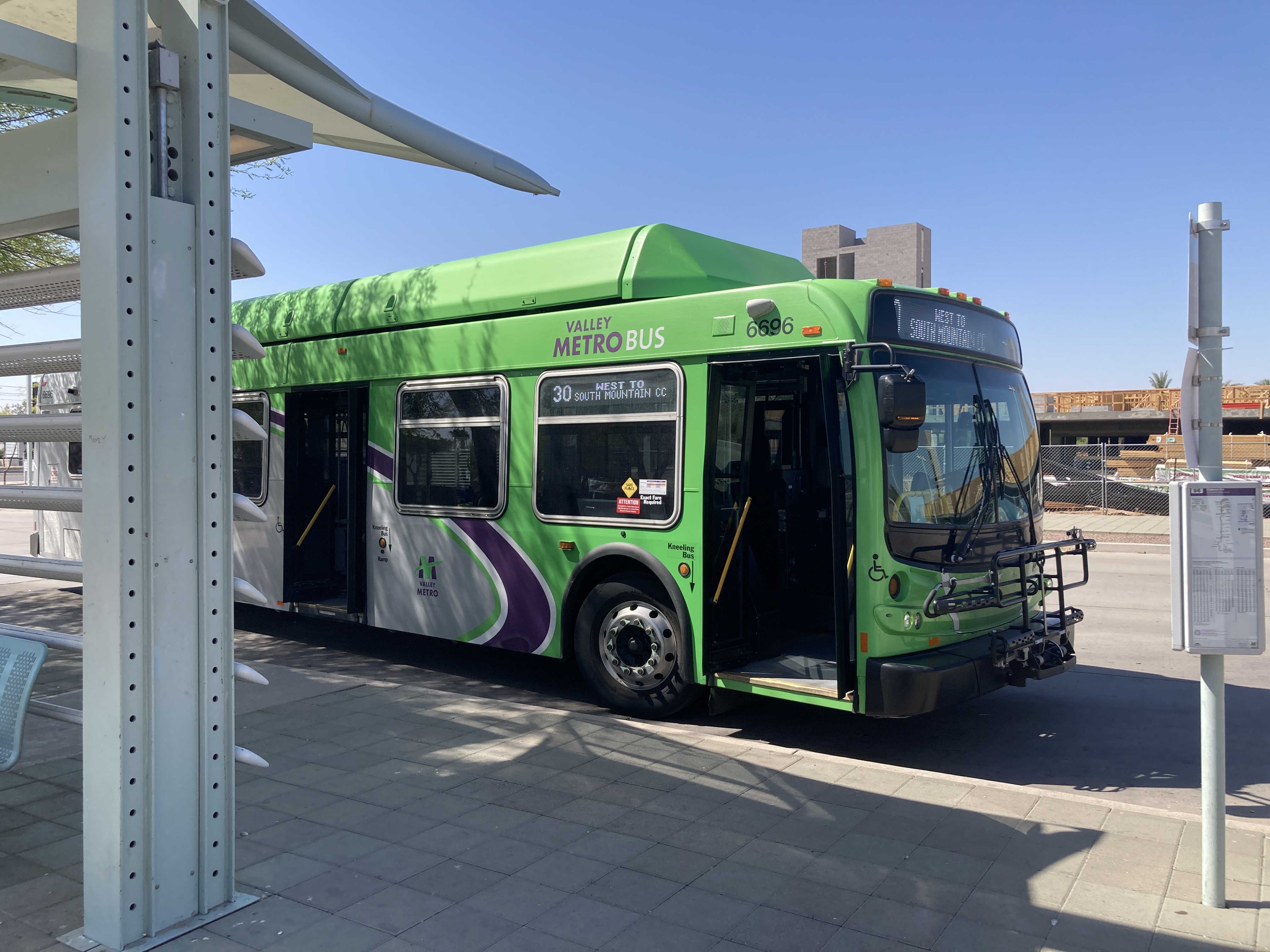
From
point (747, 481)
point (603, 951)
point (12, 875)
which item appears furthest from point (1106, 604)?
point (12, 875)

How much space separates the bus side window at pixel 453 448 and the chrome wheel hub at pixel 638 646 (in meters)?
1.54

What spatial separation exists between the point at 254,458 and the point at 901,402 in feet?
24.2

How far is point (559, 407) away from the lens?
7.65 meters

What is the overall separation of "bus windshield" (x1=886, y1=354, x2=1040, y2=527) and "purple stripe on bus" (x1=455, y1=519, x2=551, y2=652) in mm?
3086

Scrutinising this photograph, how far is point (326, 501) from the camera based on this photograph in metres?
10.3

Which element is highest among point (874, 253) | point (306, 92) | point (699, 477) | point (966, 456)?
point (874, 253)

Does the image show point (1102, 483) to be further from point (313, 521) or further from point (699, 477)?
point (699, 477)

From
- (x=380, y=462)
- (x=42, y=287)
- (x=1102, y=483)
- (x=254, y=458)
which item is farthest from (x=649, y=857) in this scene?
(x=1102, y=483)

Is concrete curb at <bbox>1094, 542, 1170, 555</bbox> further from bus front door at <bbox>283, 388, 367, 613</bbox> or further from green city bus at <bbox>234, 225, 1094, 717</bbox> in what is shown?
bus front door at <bbox>283, 388, 367, 613</bbox>

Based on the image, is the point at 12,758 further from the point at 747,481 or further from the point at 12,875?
the point at 747,481

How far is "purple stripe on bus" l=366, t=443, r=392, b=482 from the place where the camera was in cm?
898

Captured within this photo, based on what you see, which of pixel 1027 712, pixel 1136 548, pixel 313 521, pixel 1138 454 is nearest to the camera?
pixel 1027 712

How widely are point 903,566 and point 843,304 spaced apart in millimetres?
1724

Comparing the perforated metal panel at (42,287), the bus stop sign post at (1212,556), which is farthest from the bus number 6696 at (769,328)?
the perforated metal panel at (42,287)
